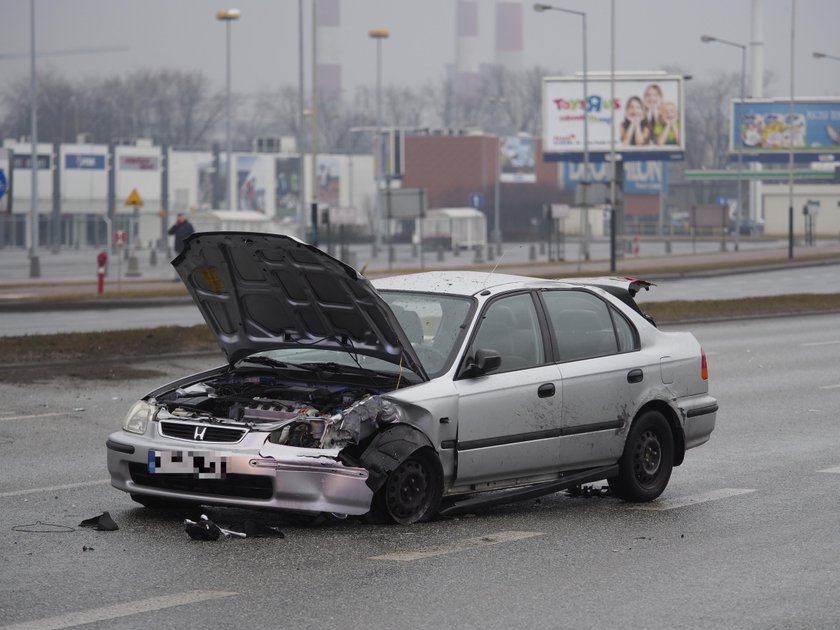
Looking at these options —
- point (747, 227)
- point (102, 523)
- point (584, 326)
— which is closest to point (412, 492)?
point (102, 523)

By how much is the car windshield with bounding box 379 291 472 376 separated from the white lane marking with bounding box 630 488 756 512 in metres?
1.62

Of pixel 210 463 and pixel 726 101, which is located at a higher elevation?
pixel 726 101

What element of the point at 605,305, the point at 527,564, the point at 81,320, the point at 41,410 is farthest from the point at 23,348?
the point at 527,564

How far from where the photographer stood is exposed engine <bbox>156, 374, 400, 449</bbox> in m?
7.85

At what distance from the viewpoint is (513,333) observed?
28.9 ft

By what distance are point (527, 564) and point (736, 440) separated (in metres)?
5.08

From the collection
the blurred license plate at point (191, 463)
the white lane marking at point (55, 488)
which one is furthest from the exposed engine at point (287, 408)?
the white lane marking at point (55, 488)

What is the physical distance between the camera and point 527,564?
7.27 meters

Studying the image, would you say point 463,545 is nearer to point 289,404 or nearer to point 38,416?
point 289,404

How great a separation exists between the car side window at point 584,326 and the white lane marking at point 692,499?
978 millimetres

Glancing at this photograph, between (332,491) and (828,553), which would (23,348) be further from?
(828,553)

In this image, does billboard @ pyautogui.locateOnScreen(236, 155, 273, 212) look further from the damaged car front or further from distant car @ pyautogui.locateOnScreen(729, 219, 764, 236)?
the damaged car front

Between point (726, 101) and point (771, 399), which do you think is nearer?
point (771, 399)

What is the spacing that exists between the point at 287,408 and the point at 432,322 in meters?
1.09
